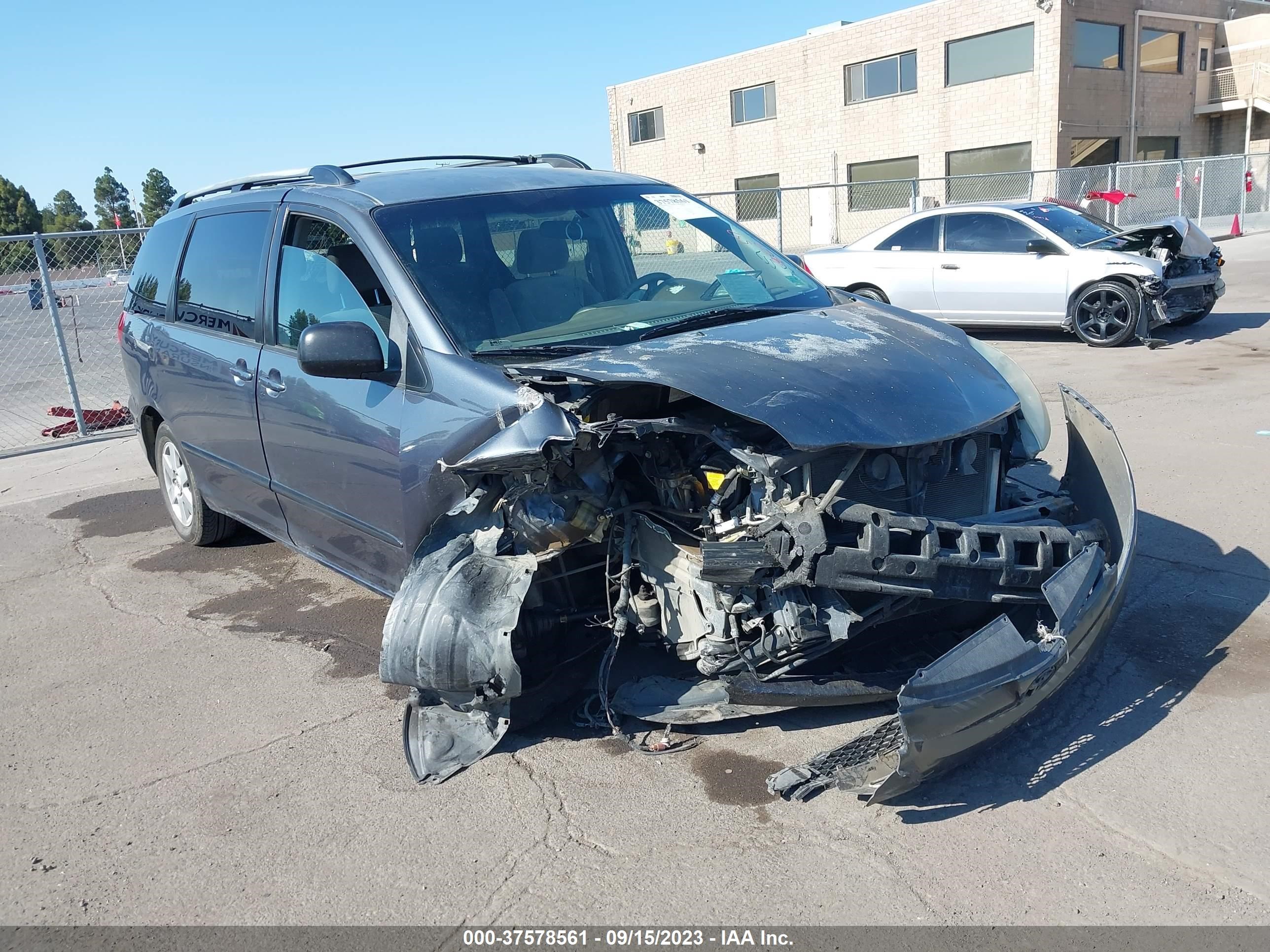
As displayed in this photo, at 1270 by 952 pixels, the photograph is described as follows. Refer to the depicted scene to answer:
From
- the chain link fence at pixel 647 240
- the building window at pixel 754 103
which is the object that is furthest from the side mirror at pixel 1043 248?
the building window at pixel 754 103

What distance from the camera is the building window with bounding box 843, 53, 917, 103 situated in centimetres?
3139

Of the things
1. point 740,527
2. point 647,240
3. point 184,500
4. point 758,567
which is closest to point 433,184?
point 647,240

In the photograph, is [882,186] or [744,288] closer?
[744,288]

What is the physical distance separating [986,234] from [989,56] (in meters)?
20.3

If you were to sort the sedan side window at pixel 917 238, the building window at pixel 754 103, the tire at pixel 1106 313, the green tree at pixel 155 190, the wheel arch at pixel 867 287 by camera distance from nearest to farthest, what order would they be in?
the tire at pixel 1106 313
the sedan side window at pixel 917 238
the wheel arch at pixel 867 287
the building window at pixel 754 103
the green tree at pixel 155 190

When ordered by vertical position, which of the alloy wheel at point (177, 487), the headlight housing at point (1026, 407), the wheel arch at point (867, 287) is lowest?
the alloy wheel at point (177, 487)

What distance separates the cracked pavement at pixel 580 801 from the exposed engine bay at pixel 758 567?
0.71ft

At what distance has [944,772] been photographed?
122 inches

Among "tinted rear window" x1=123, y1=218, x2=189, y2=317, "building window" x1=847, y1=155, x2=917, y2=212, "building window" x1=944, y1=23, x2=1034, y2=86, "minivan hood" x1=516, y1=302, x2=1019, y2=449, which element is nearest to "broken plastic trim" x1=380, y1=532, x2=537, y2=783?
"minivan hood" x1=516, y1=302, x2=1019, y2=449

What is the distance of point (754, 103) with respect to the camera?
119 ft

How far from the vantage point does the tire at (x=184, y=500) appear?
6.06 m

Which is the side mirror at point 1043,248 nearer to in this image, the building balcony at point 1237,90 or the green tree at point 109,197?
the building balcony at point 1237,90

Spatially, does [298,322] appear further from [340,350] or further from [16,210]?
[16,210]

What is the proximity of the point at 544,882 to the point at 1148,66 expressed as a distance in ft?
112
